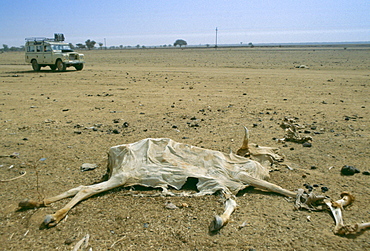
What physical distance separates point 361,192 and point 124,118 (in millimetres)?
6128

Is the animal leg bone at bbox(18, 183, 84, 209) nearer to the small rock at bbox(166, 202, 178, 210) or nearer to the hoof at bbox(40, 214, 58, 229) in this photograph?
the hoof at bbox(40, 214, 58, 229)

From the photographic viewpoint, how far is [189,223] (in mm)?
3553

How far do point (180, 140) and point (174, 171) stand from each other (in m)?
2.29

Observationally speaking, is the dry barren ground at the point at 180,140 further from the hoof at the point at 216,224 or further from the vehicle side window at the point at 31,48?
the vehicle side window at the point at 31,48

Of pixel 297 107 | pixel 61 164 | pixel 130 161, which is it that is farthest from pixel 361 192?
pixel 297 107

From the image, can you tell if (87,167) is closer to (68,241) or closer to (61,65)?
(68,241)

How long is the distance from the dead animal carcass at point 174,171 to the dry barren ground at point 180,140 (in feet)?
0.45

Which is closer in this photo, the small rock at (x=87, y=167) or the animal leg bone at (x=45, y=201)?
the animal leg bone at (x=45, y=201)

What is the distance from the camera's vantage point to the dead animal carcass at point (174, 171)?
408cm

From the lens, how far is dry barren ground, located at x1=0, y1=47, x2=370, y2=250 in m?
3.29

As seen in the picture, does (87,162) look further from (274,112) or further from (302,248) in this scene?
(274,112)

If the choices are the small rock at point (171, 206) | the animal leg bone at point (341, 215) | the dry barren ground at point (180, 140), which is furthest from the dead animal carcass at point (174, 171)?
the animal leg bone at point (341, 215)

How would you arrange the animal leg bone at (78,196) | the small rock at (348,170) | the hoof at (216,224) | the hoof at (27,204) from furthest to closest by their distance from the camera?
the small rock at (348,170), the hoof at (27,204), the animal leg bone at (78,196), the hoof at (216,224)

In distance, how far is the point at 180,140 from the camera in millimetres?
6508
